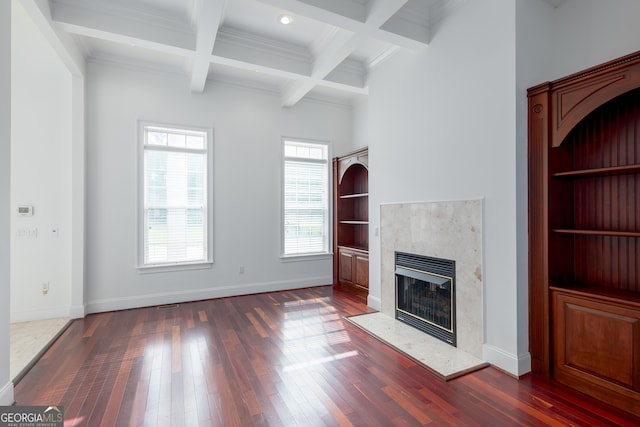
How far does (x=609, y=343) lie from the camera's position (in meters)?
2.17

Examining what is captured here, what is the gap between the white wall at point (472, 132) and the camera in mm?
2623

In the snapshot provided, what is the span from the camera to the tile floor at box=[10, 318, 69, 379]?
2.80m

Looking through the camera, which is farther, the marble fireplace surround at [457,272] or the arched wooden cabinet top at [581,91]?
the marble fireplace surround at [457,272]

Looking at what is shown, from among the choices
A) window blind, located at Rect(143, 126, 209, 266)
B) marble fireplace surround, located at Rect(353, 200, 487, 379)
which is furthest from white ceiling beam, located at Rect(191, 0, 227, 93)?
marble fireplace surround, located at Rect(353, 200, 487, 379)

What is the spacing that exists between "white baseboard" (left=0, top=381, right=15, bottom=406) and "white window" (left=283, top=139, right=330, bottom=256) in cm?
364

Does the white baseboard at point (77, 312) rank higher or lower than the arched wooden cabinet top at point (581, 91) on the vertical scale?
lower

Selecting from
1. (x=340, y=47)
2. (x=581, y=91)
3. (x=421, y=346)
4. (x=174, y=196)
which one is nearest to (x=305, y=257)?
(x=174, y=196)

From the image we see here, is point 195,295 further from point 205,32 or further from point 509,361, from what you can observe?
point 509,361

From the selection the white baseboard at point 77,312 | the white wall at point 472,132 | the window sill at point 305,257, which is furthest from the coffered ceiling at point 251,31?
the white baseboard at point 77,312

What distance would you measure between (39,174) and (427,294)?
4.97m

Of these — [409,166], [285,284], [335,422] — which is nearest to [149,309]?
[285,284]

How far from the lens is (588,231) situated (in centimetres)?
228

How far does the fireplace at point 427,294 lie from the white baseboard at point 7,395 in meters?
3.57

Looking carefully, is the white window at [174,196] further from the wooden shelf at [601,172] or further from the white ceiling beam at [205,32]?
the wooden shelf at [601,172]
